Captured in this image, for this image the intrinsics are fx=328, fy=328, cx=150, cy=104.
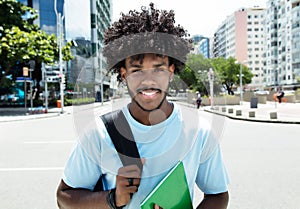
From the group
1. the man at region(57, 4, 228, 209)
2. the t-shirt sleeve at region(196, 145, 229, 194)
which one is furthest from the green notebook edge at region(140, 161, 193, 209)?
the t-shirt sleeve at region(196, 145, 229, 194)

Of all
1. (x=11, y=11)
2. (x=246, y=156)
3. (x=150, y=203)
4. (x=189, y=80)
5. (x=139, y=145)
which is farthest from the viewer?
(x=11, y=11)

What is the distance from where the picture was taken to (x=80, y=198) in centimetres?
138

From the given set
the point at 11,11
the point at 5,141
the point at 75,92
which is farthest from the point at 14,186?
the point at 11,11

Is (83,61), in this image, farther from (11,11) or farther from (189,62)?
(11,11)

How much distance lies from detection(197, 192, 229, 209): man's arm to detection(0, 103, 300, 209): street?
1.07 feet

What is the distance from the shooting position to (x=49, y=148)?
8844 millimetres

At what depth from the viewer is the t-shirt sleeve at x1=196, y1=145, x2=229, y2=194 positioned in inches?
59.7

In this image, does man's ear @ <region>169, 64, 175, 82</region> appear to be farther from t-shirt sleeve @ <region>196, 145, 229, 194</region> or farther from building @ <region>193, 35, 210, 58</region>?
t-shirt sleeve @ <region>196, 145, 229, 194</region>

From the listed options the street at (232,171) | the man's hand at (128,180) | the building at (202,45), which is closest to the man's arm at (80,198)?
the man's hand at (128,180)

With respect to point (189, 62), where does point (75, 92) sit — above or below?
below

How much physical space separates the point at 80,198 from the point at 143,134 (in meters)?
0.38

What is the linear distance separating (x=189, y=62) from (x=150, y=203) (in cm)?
62

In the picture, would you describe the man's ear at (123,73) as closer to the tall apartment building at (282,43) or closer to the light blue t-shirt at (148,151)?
the light blue t-shirt at (148,151)

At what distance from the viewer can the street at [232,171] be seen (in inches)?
168
